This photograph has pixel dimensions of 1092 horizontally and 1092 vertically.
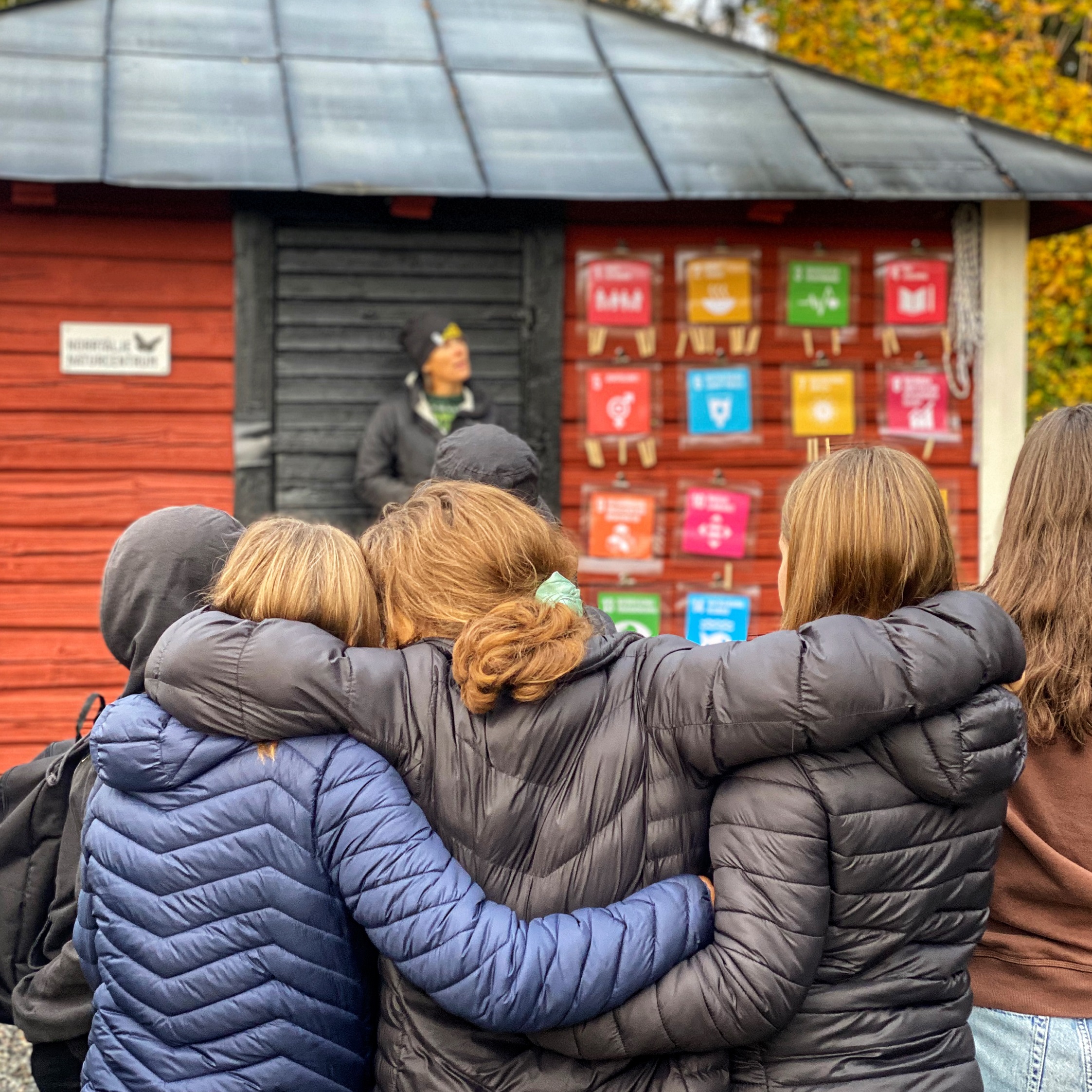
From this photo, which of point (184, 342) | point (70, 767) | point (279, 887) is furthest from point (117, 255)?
point (279, 887)

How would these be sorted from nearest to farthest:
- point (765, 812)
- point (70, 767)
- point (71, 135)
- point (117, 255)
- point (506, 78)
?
point (765, 812), point (70, 767), point (71, 135), point (117, 255), point (506, 78)

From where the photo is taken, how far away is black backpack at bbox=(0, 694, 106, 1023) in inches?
85.6

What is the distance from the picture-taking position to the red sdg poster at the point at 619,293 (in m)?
5.44

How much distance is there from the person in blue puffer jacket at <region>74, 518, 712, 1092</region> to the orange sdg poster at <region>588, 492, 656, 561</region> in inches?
147

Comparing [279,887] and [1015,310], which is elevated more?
[1015,310]

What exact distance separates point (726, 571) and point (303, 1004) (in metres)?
4.06

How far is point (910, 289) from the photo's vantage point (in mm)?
5676

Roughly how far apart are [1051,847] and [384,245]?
4.11 metres

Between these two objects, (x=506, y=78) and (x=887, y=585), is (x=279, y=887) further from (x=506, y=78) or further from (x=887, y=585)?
(x=506, y=78)

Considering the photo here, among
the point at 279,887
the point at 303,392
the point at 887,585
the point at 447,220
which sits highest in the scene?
the point at 447,220

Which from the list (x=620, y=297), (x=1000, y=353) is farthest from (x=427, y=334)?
(x=1000, y=353)

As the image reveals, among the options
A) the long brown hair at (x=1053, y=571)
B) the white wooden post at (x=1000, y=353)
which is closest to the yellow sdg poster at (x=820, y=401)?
the white wooden post at (x=1000, y=353)

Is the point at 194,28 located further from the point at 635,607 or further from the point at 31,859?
the point at 31,859

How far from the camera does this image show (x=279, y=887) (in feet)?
5.60
